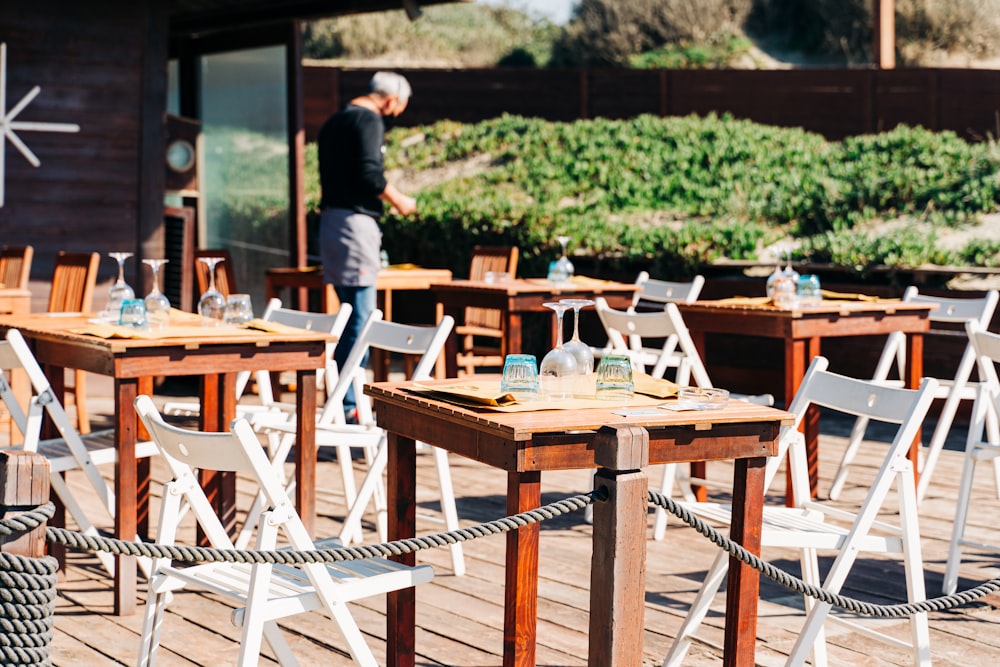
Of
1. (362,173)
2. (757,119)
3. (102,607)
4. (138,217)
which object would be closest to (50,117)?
(138,217)

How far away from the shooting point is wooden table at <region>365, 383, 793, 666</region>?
2930 mm

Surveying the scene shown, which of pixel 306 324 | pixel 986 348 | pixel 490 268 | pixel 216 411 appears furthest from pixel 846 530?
pixel 490 268

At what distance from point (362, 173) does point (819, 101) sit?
8.66 m

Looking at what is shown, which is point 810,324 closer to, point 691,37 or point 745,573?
point 745,573

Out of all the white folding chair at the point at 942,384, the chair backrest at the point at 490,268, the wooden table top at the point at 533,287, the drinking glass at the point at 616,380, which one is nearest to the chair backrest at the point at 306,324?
the wooden table top at the point at 533,287

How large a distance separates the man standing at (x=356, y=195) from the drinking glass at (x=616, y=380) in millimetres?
3336

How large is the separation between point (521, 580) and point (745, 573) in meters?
0.61

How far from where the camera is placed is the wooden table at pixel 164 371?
13.6ft

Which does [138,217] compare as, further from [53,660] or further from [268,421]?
[53,660]

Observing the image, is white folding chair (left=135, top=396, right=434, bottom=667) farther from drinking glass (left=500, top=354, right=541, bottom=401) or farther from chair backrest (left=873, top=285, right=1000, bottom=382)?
chair backrest (left=873, top=285, right=1000, bottom=382)

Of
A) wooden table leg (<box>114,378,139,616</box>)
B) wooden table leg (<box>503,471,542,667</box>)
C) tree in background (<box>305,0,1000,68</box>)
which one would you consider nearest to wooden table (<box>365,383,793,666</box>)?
wooden table leg (<box>503,471,542,667</box>)

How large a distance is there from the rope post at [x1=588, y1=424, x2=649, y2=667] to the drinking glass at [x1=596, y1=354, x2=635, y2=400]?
690mm

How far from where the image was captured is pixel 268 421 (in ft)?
16.6

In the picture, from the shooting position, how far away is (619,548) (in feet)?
8.89
